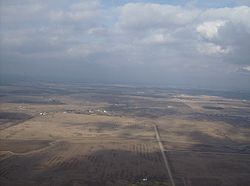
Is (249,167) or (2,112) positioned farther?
(2,112)

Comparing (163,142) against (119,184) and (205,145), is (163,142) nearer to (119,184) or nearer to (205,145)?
(205,145)

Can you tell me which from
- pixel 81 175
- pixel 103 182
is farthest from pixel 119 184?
pixel 81 175

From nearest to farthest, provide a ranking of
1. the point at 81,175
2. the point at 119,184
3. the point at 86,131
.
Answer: the point at 119,184, the point at 81,175, the point at 86,131

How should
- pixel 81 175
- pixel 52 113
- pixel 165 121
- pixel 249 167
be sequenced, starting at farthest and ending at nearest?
pixel 52 113 → pixel 165 121 → pixel 249 167 → pixel 81 175

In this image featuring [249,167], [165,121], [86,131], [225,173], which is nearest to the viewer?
[225,173]

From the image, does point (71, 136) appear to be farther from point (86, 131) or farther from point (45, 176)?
point (45, 176)

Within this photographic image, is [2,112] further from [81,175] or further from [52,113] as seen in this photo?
[81,175]

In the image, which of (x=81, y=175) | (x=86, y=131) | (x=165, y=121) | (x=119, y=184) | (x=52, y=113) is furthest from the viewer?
(x=52, y=113)

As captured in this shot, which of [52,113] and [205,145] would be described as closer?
[205,145]

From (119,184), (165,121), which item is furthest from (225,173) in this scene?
(165,121)
